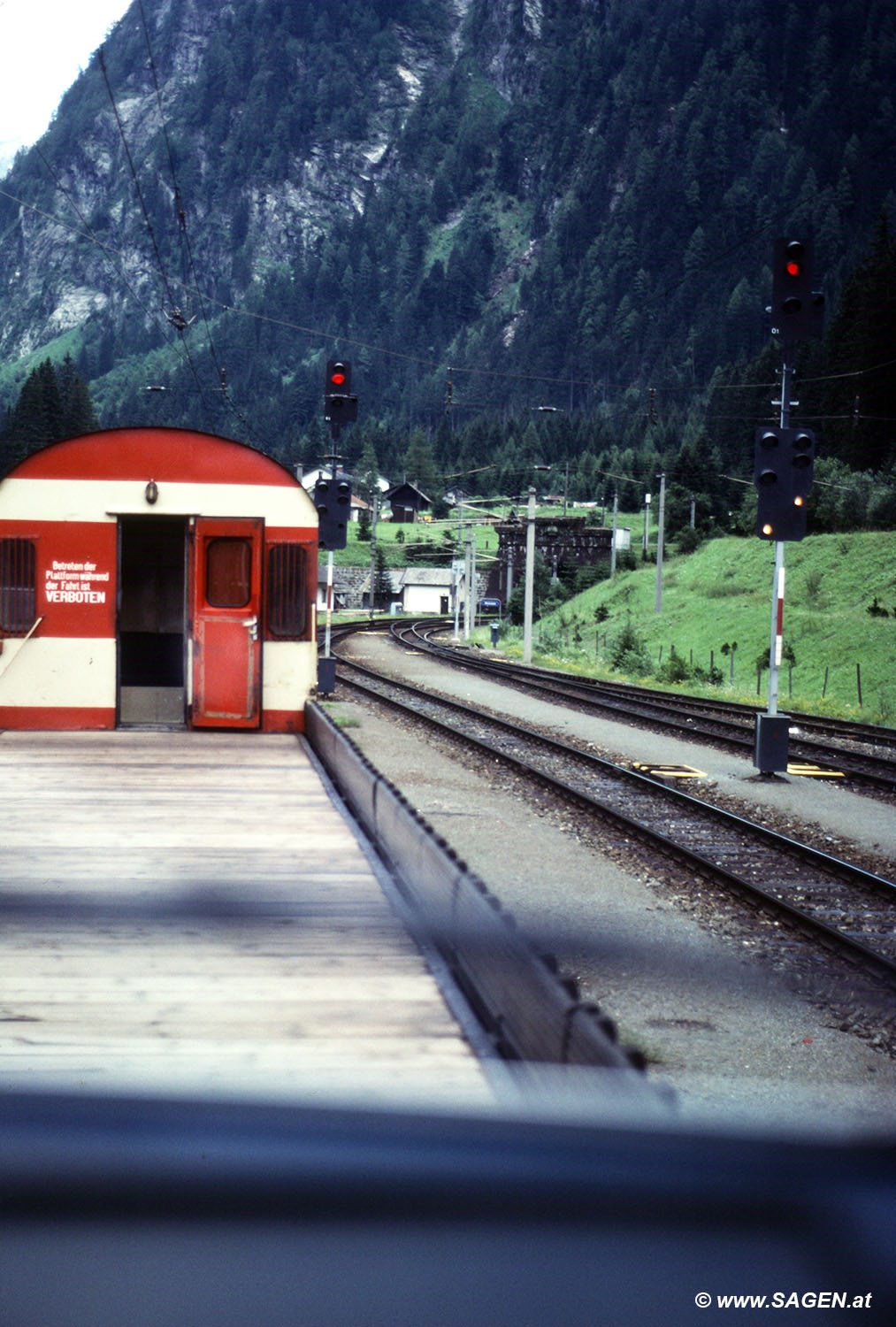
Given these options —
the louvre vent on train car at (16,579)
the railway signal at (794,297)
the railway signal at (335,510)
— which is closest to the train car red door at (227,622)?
the louvre vent on train car at (16,579)

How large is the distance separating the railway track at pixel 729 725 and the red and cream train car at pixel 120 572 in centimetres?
700

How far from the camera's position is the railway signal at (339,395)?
57.6ft

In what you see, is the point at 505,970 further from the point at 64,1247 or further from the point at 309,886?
the point at 309,886

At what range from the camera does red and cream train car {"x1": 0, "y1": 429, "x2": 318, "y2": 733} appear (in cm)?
1337

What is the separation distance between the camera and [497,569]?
108562 millimetres

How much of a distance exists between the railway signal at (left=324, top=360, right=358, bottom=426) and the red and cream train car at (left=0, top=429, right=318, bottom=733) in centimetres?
413

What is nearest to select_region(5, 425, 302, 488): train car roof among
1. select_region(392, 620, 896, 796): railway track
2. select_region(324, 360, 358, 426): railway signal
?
select_region(324, 360, 358, 426): railway signal

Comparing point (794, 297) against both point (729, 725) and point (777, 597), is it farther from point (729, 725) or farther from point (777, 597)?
point (729, 725)

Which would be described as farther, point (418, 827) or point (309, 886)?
point (309, 886)

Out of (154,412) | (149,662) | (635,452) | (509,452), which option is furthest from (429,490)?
(149,662)

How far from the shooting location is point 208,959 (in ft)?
12.7

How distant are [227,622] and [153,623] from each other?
8.84 feet

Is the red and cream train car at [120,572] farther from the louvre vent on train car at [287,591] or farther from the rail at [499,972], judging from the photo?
the rail at [499,972]

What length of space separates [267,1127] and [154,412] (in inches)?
7324
